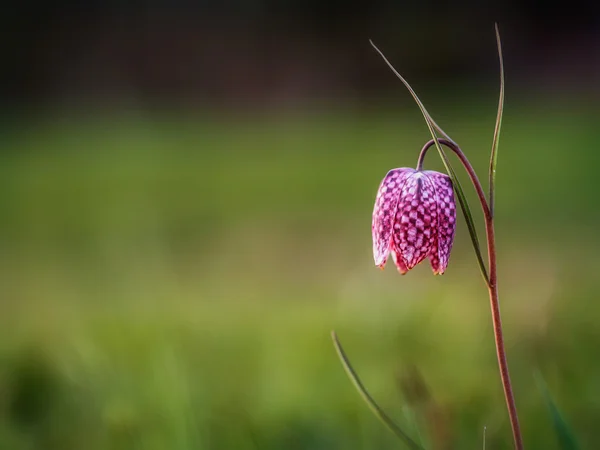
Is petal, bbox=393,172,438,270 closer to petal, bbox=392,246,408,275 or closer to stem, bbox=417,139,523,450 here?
petal, bbox=392,246,408,275

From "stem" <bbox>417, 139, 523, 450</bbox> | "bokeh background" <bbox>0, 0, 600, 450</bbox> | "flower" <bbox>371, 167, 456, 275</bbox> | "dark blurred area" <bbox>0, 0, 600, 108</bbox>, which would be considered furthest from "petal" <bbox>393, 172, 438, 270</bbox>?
"dark blurred area" <bbox>0, 0, 600, 108</bbox>

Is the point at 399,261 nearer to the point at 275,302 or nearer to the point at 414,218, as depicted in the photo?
the point at 414,218

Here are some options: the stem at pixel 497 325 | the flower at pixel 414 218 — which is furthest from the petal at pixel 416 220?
the stem at pixel 497 325

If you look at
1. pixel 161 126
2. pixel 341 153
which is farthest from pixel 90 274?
pixel 161 126

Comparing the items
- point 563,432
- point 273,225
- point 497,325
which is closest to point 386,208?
point 497,325

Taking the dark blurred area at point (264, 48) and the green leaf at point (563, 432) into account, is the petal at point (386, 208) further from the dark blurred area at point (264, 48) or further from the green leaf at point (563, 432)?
the dark blurred area at point (264, 48)
